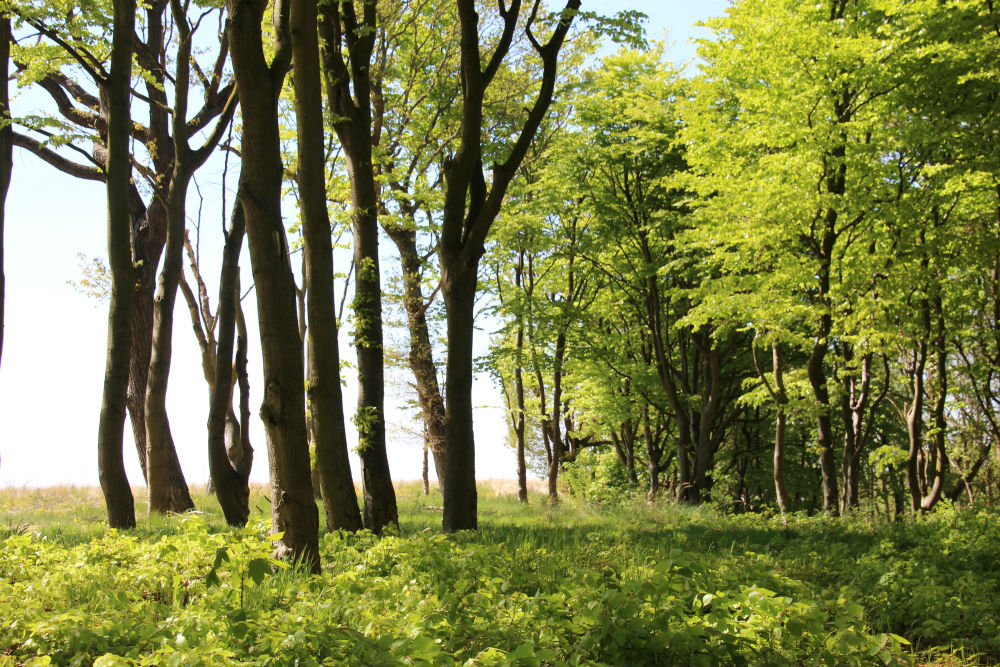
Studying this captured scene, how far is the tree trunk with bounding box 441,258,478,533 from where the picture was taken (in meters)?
9.10

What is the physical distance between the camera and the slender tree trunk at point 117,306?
8.81 m

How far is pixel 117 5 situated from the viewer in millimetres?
9055

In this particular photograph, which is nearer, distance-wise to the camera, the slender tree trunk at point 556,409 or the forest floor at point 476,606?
the forest floor at point 476,606

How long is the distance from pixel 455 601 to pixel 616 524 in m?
6.71

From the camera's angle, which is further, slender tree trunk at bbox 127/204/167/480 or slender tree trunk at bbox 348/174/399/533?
slender tree trunk at bbox 127/204/167/480

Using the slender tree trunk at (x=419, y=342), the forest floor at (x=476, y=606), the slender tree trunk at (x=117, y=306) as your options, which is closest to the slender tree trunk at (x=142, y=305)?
the slender tree trunk at (x=117, y=306)

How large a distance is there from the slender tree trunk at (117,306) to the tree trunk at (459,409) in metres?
4.08

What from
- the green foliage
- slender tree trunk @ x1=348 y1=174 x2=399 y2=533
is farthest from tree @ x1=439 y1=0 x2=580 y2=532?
the green foliage

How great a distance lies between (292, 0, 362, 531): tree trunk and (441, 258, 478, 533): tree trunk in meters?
1.62

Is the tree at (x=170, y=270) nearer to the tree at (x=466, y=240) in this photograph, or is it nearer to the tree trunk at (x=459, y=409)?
the tree at (x=466, y=240)

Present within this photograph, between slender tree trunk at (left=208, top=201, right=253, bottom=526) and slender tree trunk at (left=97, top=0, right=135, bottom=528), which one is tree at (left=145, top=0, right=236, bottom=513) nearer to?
slender tree trunk at (left=208, top=201, right=253, bottom=526)

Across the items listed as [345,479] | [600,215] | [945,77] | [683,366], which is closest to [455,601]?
[345,479]

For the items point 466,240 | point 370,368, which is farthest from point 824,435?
point 370,368

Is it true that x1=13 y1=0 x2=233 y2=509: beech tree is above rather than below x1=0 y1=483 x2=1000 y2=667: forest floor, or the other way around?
above
